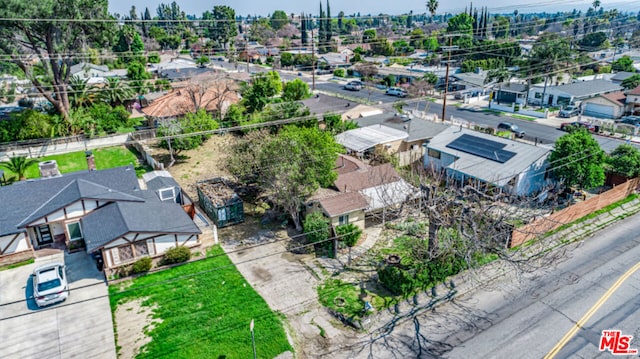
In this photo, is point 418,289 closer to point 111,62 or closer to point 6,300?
point 6,300

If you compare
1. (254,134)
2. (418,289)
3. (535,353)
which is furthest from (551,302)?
(254,134)

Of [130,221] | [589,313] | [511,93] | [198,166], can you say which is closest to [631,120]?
[511,93]

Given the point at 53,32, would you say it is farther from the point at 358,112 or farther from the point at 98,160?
the point at 358,112

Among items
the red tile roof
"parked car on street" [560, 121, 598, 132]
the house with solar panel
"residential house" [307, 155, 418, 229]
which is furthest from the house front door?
"parked car on street" [560, 121, 598, 132]

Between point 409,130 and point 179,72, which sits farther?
point 179,72

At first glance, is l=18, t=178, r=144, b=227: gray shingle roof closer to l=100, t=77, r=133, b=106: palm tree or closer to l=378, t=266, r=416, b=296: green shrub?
l=378, t=266, r=416, b=296: green shrub

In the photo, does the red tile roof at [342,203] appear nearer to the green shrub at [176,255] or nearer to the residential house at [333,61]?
the green shrub at [176,255]

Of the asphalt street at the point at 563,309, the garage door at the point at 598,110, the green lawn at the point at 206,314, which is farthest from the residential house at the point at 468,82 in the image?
the green lawn at the point at 206,314
